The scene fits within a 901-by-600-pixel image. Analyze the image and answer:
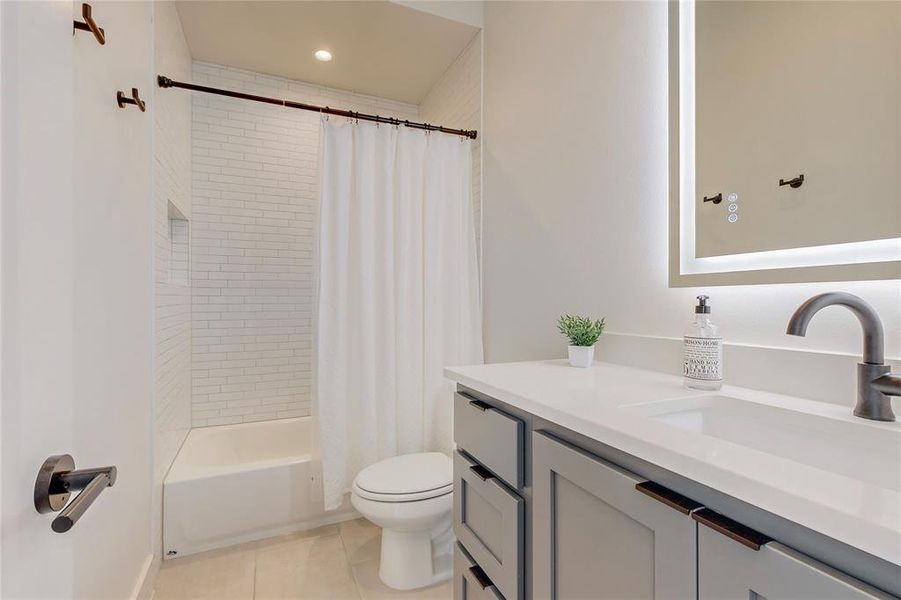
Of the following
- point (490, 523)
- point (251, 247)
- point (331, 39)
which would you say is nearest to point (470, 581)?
point (490, 523)

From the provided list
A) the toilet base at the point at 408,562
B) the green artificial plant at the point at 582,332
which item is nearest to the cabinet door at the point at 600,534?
the green artificial plant at the point at 582,332

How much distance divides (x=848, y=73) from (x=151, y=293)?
2.26m

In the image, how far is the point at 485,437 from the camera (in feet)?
3.52

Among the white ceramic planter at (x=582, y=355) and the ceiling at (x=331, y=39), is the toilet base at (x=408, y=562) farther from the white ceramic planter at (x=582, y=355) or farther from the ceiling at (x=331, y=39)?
the ceiling at (x=331, y=39)

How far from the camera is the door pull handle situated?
0.46 meters

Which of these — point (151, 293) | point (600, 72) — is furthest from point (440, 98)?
point (151, 293)

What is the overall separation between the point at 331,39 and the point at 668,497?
2.73 m

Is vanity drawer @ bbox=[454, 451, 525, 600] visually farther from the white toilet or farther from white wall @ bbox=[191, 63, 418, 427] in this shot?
white wall @ bbox=[191, 63, 418, 427]

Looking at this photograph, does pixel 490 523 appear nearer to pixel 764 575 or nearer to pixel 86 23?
pixel 764 575

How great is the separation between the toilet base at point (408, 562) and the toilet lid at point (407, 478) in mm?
218

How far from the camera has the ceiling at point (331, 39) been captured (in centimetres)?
215

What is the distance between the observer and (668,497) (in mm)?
576

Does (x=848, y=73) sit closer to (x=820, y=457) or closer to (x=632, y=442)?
(x=820, y=457)

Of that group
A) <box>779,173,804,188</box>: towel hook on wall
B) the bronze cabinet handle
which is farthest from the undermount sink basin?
the bronze cabinet handle
